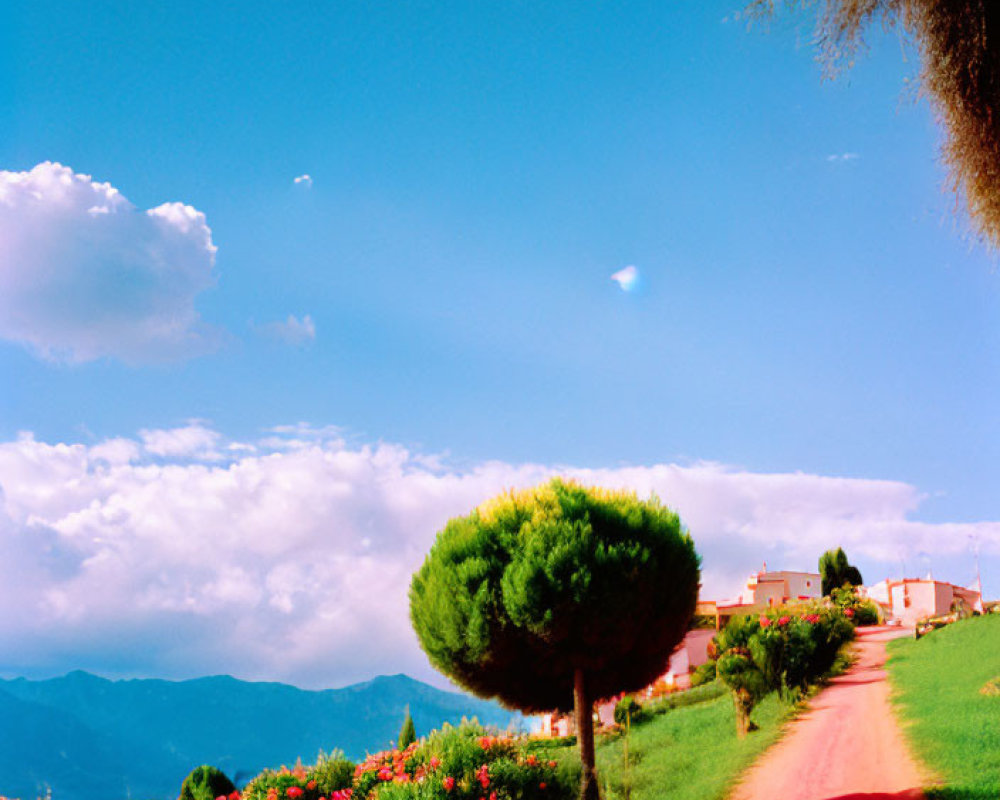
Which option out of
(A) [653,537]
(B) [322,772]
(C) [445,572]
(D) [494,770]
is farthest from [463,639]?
(B) [322,772]

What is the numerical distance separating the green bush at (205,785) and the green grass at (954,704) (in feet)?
42.7

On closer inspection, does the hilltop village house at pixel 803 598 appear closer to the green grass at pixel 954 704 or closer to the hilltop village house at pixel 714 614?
the hilltop village house at pixel 714 614

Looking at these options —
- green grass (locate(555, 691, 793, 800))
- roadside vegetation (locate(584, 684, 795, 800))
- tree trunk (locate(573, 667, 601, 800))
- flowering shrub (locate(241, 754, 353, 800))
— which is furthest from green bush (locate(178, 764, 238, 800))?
tree trunk (locate(573, 667, 601, 800))

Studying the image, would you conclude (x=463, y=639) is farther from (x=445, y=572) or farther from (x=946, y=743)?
(x=946, y=743)

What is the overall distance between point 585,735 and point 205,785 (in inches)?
373

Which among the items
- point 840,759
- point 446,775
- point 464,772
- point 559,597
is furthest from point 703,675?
point 559,597

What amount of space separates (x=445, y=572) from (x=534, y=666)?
1.80 meters

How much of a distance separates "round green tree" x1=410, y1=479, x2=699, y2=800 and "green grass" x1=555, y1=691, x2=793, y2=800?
1740mm

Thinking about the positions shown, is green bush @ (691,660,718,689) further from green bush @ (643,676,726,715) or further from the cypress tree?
the cypress tree

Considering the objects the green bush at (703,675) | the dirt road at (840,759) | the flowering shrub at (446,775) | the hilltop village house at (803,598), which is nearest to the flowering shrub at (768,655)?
the dirt road at (840,759)

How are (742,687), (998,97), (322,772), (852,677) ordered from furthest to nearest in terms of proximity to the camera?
1. (852,677)
2. (742,687)
3. (322,772)
4. (998,97)

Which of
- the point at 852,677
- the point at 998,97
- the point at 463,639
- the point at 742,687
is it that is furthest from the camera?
the point at 852,677

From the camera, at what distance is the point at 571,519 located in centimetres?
1191

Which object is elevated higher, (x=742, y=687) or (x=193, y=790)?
(x=742, y=687)
